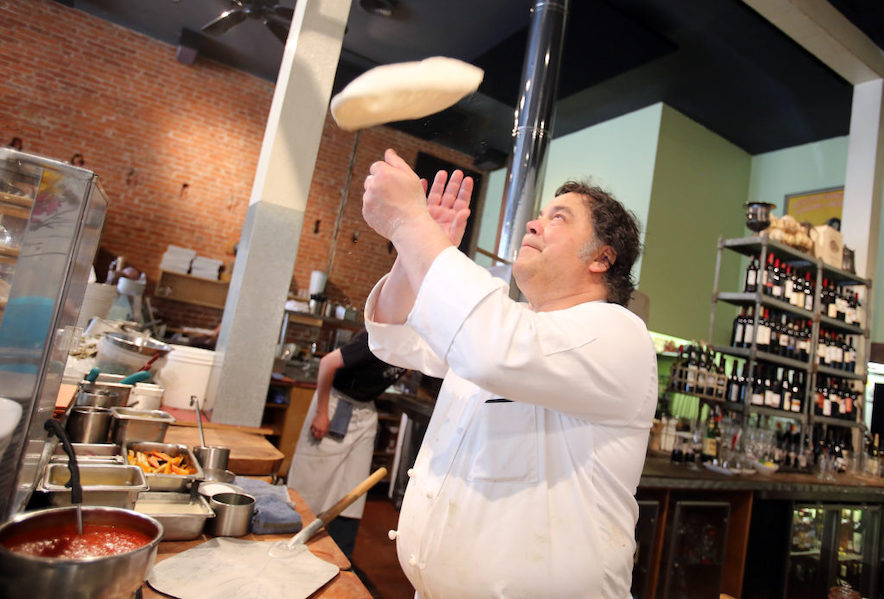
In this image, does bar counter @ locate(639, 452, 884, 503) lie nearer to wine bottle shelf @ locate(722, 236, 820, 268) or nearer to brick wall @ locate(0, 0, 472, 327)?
wine bottle shelf @ locate(722, 236, 820, 268)

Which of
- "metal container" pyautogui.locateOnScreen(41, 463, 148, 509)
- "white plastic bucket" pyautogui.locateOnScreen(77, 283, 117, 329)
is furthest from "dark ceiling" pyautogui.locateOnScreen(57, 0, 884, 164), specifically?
"metal container" pyautogui.locateOnScreen(41, 463, 148, 509)

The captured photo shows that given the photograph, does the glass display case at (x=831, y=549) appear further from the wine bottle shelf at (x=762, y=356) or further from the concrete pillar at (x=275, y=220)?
the concrete pillar at (x=275, y=220)

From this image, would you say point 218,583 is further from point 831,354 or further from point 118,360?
point 831,354

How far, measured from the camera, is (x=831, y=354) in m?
4.30

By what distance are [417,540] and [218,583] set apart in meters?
0.42

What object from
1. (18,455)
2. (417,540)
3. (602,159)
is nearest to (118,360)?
(18,455)

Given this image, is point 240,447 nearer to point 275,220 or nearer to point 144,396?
point 144,396

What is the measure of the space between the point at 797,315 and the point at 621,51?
107 inches

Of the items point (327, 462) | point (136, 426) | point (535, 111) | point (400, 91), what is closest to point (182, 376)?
point (327, 462)

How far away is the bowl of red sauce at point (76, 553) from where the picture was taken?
72 cm

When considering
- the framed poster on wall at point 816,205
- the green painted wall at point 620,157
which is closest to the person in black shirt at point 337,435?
the green painted wall at point 620,157

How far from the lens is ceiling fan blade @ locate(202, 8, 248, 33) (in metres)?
4.39

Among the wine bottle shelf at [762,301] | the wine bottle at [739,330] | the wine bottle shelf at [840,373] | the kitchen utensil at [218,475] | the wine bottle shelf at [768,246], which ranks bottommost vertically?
→ the kitchen utensil at [218,475]

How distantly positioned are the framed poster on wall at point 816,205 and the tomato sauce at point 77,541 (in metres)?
6.63
